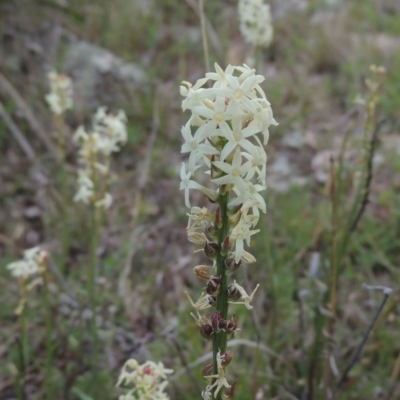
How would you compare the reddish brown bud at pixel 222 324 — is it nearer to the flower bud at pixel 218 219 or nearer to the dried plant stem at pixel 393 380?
the flower bud at pixel 218 219

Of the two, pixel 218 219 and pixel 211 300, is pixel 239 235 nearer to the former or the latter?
pixel 218 219

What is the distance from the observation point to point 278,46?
22.0ft

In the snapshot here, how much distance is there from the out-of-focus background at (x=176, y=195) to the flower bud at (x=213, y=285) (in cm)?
83

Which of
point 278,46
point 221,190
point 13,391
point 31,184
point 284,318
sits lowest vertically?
point 13,391

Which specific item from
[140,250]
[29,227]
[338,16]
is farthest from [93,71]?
[338,16]

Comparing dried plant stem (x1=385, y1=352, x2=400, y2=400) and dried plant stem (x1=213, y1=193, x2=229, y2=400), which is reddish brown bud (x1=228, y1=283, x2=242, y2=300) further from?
dried plant stem (x1=385, y1=352, x2=400, y2=400)

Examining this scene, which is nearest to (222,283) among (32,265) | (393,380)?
(32,265)

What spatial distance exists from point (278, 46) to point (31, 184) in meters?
3.75

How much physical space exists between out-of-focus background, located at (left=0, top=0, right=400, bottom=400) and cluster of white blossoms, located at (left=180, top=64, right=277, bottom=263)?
93 centimetres

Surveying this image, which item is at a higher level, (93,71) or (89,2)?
(89,2)

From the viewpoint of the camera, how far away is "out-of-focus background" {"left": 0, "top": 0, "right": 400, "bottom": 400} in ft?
9.15

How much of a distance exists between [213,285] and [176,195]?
3.37 meters

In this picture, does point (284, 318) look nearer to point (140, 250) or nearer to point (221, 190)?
point (140, 250)

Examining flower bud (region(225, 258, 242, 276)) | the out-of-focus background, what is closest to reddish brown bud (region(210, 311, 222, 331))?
flower bud (region(225, 258, 242, 276))
